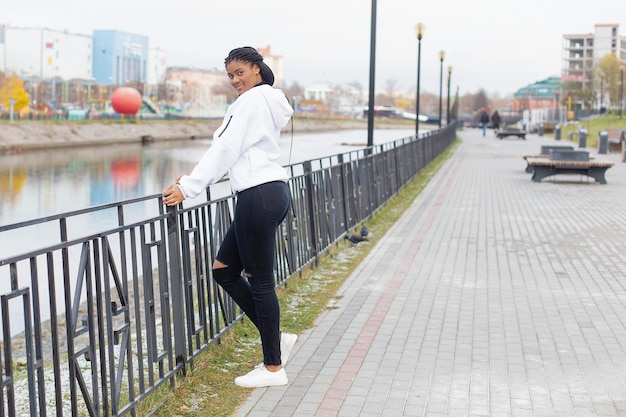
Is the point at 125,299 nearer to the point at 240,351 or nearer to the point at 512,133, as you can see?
the point at 240,351

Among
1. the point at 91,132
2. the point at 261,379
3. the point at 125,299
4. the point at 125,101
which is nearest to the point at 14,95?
the point at 125,101

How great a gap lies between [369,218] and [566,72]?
161458 mm

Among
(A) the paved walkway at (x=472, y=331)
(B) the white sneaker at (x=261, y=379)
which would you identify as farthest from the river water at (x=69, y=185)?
(A) the paved walkway at (x=472, y=331)

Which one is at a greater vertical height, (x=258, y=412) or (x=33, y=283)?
(x=33, y=283)

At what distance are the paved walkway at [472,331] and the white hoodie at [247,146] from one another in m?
1.23

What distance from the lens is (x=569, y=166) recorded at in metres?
21.3

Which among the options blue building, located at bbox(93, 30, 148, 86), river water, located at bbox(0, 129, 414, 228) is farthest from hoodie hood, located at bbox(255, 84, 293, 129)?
blue building, located at bbox(93, 30, 148, 86)

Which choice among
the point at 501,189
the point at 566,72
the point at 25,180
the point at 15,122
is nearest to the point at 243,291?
the point at 501,189

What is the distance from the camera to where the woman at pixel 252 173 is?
4.57 meters

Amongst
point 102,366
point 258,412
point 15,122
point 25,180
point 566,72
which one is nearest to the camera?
point 102,366

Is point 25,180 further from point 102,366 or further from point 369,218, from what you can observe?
point 102,366

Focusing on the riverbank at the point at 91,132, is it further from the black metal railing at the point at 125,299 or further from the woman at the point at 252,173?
the woman at the point at 252,173

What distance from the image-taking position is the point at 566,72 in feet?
545

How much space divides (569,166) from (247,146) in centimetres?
1787
